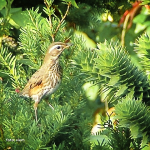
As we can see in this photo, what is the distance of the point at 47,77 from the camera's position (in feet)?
6.75

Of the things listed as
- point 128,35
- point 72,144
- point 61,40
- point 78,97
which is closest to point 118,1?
point 128,35

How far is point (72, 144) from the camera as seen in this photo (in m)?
1.22

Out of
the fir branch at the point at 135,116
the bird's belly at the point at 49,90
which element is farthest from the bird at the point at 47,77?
the fir branch at the point at 135,116

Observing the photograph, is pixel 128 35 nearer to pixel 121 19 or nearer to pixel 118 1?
pixel 121 19

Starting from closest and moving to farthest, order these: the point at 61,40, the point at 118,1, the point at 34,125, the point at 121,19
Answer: the point at 34,125 → the point at 61,40 → the point at 118,1 → the point at 121,19

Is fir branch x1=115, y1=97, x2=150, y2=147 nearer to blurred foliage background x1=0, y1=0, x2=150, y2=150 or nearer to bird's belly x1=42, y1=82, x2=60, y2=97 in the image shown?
blurred foliage background x1=0, y1=0, x2=150, y2=150

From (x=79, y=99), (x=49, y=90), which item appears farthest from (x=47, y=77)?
(x=79, y=99)

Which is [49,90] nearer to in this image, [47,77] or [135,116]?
[47,77]

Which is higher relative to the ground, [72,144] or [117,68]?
[117,68]

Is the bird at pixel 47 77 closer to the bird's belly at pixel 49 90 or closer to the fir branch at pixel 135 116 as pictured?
the bird's belly at pixel 49 90

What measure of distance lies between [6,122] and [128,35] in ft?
7.57

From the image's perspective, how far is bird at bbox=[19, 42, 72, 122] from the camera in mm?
1648

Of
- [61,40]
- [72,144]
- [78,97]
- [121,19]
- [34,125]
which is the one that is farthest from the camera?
[121,19]

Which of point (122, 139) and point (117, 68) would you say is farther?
point (122, 139)
